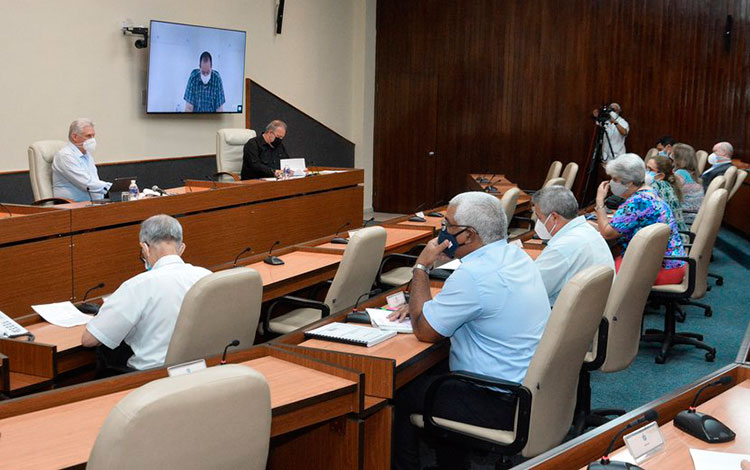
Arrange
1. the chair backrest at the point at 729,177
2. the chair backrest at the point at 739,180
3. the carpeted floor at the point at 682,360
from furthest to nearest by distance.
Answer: the chair backrest at the point at 739,180
the chair backrest at the point at 729,177
the carpeted floor at the point at 682,360

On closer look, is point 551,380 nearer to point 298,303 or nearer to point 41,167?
point 298,303

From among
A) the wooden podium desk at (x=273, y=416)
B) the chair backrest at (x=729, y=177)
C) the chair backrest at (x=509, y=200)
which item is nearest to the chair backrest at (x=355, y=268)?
the wooden podium desk at (x=273, y=416)

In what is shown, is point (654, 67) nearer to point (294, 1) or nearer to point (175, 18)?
point (294, 1)

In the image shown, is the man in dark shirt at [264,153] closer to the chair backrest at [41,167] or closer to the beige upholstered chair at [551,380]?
the chair backrest at [41,167]

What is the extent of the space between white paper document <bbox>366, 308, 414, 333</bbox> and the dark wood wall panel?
358 inches

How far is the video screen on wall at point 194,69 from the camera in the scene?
8211mm

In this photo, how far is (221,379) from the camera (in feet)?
5.79

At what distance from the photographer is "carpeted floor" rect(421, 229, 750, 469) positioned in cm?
444

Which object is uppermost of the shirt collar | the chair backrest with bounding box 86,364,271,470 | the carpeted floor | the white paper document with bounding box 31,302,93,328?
the shirt collar

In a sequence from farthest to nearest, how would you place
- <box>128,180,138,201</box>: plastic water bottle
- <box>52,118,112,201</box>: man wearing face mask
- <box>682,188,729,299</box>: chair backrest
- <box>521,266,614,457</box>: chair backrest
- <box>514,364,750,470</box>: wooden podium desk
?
1. <box>52,118,112,201</box>: man wearing face mask
2. <box>128,180,138,201</box>: plastic water bottle
3. <box>682,188,729,299</box>: chair backrest
4. <box>521,266,614,457</box>: chair backrest
5. <box>514,364,750,470</box>: wooden podium desk

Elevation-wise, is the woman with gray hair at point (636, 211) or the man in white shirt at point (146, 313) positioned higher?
the woman with gray hair at point (636, 211)

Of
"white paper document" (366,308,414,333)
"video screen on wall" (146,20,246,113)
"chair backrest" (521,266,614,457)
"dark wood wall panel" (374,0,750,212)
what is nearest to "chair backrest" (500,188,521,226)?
"white paper document" (366,308,414,333)

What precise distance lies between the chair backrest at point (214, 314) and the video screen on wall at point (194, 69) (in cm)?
548

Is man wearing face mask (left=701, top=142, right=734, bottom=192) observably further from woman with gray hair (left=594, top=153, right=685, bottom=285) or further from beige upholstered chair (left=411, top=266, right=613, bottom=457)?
beige upholstered chair (left=411, top=266, right=613, bottom=457)
